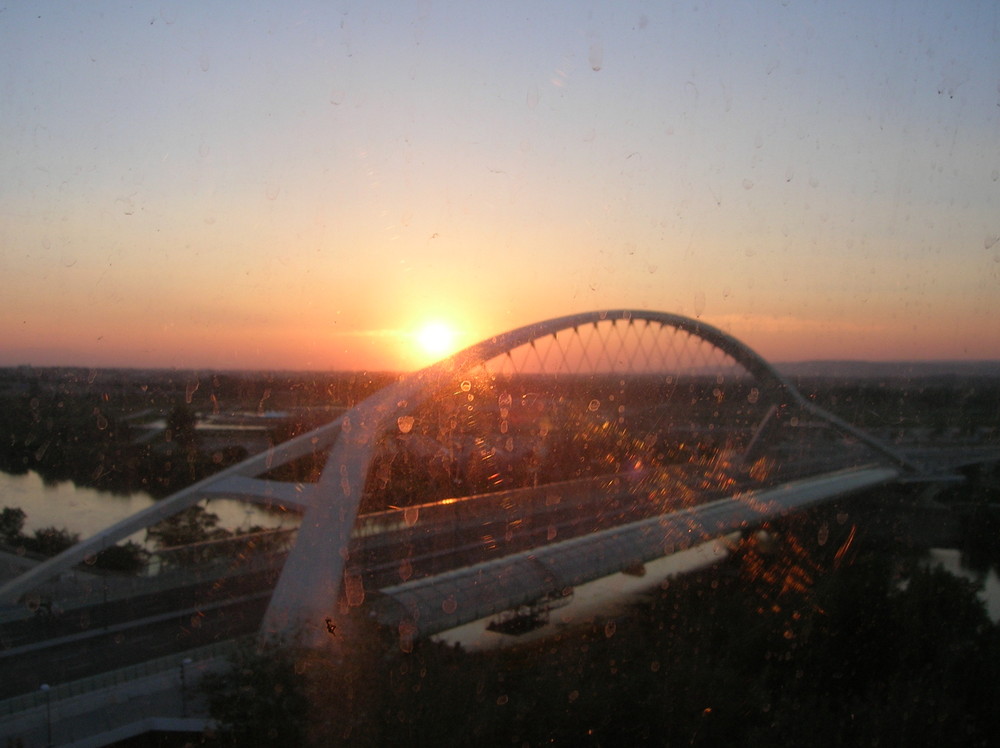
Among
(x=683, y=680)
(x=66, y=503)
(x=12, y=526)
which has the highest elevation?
(x=66, y=503)

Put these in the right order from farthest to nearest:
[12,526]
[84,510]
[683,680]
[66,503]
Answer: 1. [84,510]
2. [66,503]
3. [12,526]
4. [683,680]

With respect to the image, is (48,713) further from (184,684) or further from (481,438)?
(481,438)

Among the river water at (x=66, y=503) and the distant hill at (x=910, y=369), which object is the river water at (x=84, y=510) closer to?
the river water at (x=66, y=503)

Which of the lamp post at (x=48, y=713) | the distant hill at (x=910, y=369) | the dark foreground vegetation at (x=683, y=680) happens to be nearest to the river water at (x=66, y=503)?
the lamp post at (x=48, y=713)

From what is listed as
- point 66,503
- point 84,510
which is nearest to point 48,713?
point 66,503

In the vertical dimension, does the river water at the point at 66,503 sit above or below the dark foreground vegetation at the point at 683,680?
above

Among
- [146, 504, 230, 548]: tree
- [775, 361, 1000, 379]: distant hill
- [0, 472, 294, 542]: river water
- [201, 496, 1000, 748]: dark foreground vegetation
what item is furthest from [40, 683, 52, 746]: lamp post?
[775, 361, 1000, 379]: distant hill
